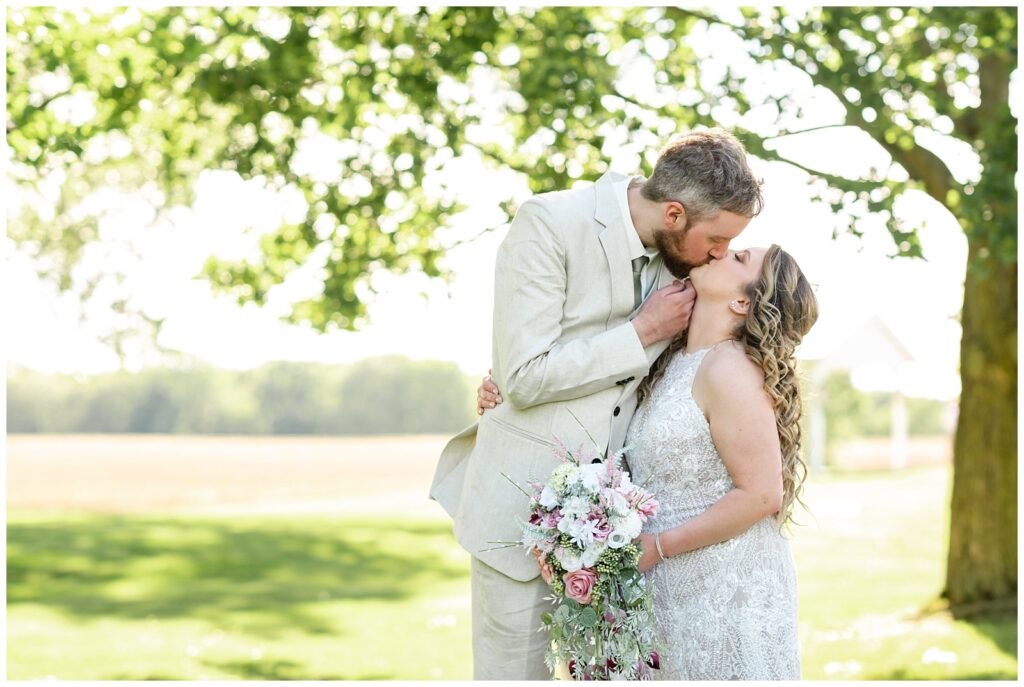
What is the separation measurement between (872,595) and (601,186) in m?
9.13

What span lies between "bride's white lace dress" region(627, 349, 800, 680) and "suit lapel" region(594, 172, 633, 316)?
0.31 meters

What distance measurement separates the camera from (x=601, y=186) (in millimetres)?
3709

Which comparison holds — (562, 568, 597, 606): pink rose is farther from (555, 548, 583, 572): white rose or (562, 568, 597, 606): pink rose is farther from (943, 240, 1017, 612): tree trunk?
(943, 240, 1017, 612): tree trunk

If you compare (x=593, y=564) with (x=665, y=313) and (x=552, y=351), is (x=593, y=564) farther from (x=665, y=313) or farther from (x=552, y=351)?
(x=665, y=313)

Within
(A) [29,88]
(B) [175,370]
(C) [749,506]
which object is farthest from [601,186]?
(B) [175,370]

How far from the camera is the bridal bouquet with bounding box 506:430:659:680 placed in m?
3.29

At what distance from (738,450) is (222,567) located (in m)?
12.1

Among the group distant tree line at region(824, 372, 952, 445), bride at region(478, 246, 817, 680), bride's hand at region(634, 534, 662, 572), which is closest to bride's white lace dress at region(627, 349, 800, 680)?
bride at region(478, 246, 817, 680)

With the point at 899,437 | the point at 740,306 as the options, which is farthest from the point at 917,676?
the point at 899,437

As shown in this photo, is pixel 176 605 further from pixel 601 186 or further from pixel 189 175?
Result: pixel 601 186

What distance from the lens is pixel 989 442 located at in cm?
920

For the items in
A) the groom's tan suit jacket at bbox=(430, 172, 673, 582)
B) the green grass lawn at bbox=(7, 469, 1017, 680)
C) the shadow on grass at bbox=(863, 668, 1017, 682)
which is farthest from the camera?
the green grass lawn at bbox=(7, 469, 1017, 680)

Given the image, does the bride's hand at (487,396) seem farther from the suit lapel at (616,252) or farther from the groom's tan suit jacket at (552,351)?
the suit lapel at (616,252)

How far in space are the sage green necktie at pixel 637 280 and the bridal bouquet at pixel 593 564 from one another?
54cm
